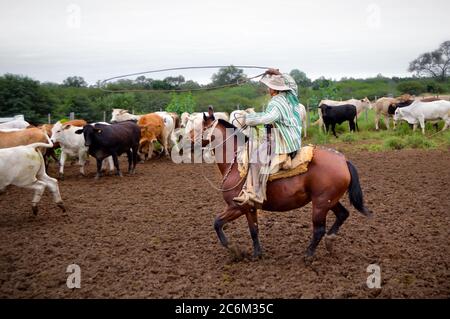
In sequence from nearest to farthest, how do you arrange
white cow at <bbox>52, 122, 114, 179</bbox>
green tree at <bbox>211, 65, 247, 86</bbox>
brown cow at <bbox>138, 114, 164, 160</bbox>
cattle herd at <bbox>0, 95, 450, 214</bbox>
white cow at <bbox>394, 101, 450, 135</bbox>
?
green tree at <bbox>211, 65, 247, 86</bbox> → cattle herd at <bbox>0, 95, 450, 214</bbox> → white cow at <bbox>52, 122, 114, 179</bbox> → brown cow at <bbox>138, 114, 164, 160</bbox> → white cow at <bbox>394, 101, 450, 135</bbox>

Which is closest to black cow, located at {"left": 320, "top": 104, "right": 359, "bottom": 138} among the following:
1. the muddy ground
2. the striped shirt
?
the muddy ground

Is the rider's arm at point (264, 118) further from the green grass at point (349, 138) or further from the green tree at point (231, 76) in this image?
the green grass at point (349, 138)

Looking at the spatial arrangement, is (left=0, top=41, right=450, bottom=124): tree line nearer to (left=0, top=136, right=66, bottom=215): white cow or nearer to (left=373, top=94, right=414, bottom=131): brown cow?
(left=373, top=94, right=414, bottom=131): brown cow

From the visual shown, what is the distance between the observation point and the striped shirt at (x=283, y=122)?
17.8 feet

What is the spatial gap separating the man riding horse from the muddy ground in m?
0.97

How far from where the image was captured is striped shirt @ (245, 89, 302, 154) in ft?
17.8

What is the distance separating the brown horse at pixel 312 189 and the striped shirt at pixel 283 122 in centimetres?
35

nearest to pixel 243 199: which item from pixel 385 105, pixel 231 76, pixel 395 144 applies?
pixel 231 76

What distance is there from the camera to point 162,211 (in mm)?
8438

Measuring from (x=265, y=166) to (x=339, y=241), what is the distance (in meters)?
1.88

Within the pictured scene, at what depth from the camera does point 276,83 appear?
5.51 m

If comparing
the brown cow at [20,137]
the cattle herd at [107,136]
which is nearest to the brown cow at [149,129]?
the cattle herd at [107,136]
